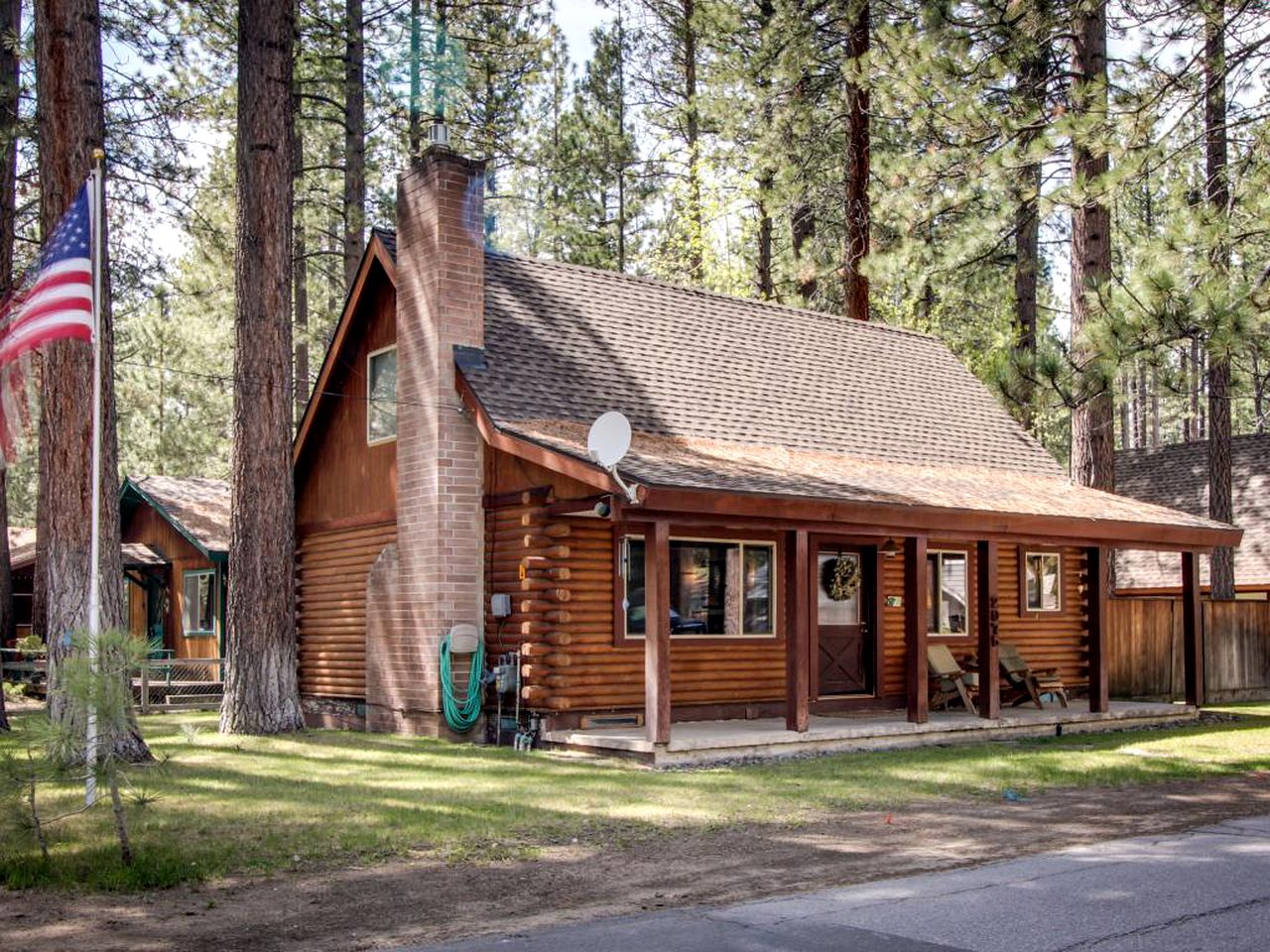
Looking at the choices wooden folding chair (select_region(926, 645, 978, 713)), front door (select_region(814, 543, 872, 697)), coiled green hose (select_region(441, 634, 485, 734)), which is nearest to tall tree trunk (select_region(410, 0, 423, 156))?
front door (select_region(814, 543, 872, 697))

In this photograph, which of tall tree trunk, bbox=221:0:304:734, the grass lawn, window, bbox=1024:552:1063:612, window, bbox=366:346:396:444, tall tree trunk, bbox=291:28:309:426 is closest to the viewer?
the grass lawn

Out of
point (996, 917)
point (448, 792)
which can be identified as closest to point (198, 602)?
point (448, 792)

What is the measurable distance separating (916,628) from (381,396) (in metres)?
7.40

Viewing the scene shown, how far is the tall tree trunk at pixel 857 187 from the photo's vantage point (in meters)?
23.3

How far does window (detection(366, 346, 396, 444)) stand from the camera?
659 inches

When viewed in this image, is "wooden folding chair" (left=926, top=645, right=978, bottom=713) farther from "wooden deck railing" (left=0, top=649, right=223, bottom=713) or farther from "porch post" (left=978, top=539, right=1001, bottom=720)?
"wooden deck railing" (left=0, top=649, right=223, bottom=713)

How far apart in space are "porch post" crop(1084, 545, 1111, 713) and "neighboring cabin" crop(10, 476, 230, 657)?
14.2m

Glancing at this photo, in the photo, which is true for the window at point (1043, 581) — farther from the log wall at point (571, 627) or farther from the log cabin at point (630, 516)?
the log wall at point (571, 627)

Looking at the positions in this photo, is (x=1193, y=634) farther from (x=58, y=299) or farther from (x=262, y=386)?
(x=58, y=299)

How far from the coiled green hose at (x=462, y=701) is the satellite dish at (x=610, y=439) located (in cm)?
375

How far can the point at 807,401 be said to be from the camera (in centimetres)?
1869

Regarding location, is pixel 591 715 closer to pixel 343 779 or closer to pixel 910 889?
pixel 343 779

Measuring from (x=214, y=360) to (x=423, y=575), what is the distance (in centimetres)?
2848

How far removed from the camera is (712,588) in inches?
617
